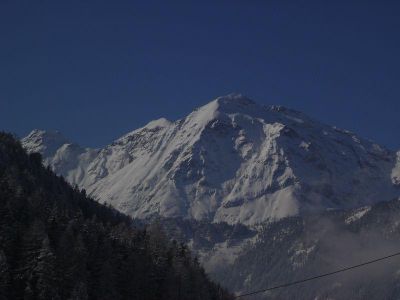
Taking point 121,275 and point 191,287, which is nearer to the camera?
point 121,275

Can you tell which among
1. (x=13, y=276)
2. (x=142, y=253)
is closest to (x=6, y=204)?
(x=13, y=276)

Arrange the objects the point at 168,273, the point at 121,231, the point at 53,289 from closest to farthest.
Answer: the point at 53,289 → the point at 168,273 → the point at 121,231

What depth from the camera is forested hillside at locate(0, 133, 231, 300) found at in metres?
122

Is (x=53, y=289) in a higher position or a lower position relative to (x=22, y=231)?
lower


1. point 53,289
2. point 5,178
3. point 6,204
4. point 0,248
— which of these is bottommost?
point 53,289

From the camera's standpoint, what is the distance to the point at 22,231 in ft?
430

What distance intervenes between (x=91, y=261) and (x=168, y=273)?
18.5 metres

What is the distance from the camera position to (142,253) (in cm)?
15675

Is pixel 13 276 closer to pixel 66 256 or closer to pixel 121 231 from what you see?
pixel 66 256

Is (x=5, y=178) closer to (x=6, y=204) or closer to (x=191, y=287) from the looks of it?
(x=6, y=204)

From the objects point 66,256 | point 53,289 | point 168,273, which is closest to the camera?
point 53,289

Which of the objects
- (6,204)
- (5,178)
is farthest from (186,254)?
(6,204)

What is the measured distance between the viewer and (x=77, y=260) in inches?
5197

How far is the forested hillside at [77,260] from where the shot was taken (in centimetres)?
12225
